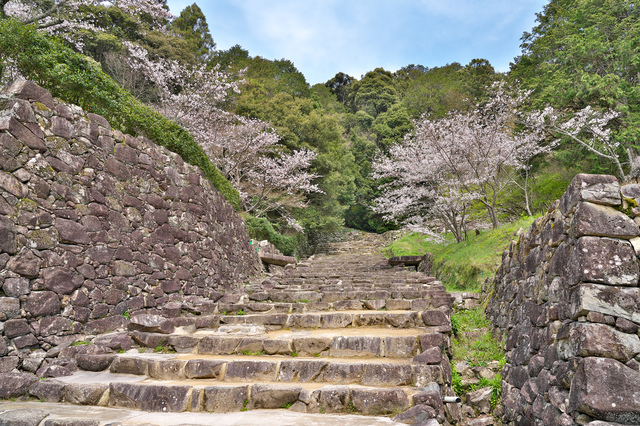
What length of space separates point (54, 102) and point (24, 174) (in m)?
1.19

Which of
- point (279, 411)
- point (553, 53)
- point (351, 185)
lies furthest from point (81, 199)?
point (351, 185)

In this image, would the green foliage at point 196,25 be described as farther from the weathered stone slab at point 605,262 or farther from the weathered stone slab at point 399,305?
the weathered stone slab at point 605,262

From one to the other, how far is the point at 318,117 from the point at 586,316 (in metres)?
17.8

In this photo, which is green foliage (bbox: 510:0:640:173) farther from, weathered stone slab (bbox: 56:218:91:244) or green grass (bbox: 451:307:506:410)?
weathered stone slab (bbox: 56:218:91:244)

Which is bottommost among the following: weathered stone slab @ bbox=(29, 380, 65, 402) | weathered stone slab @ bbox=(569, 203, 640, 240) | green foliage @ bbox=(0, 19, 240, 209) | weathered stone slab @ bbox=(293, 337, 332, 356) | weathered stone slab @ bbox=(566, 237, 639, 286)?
weathered stone slab @ bbox=(29, 380, 65, 402)

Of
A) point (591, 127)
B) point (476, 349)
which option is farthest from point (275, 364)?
point (591, 127)

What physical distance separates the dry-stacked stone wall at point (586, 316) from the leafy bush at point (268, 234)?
10890mm

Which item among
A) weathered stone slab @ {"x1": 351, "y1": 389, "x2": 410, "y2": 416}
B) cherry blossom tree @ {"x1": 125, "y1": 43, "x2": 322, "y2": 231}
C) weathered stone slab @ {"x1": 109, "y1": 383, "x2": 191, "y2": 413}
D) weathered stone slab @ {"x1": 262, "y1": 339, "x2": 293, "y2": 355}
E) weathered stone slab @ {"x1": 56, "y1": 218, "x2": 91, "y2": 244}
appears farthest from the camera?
cherry blossom tree @ {"x1": 125, "y1": 43, "x2": 322, "y2": 231}

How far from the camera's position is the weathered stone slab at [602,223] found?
251 cm

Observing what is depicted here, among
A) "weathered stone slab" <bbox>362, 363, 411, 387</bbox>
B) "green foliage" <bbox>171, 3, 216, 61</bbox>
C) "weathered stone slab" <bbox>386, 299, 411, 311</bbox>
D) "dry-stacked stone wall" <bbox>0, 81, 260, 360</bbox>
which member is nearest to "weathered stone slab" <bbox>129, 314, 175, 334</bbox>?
"dry-stacked stone wall" <bbox>0, 81, 260, 360</bbox>

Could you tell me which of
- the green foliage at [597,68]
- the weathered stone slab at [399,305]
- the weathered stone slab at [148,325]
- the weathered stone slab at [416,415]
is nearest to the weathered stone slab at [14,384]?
the weathered stone slab at [148,325]

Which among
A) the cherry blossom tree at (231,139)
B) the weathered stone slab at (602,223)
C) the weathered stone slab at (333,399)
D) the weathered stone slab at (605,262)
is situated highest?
the cherry blossom tree at (231,139)

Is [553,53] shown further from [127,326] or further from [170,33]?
[170,33]

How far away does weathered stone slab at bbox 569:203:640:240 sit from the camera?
2.51 meters
